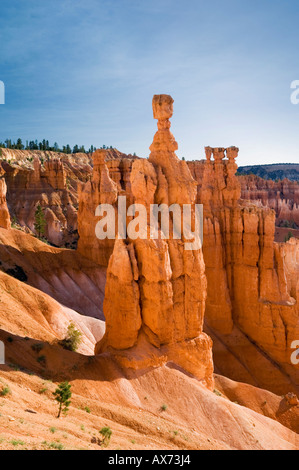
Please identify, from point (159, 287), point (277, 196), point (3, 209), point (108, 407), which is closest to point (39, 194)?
point (3, 209)

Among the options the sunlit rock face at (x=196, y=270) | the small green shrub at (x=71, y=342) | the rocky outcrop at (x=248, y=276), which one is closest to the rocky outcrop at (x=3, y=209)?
the sunlit rock face at (x=196, y=270)

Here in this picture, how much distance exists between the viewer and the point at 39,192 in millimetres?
80938

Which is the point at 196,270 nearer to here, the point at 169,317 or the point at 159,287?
the point at 159,287

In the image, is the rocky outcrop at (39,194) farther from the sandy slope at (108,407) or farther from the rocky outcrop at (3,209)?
the sandy slope at (108,407)

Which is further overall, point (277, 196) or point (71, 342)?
point (277, 196)

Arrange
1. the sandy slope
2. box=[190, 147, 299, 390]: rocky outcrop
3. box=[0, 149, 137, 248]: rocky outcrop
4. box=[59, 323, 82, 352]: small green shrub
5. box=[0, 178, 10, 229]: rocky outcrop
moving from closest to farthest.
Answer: the sandy slope → box=[59, 323, 82, 352]: small green shrub → box=[190, 147, 299, 390]: rocky outcrop → box=[0, 178, 10, 229]: rocky outcrop → box=[0, 149, 137, 248]: rocky outcrop

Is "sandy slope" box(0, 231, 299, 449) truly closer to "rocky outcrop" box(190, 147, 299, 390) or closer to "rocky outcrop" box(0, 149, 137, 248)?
"rocky outcrop" box(190, 147, 299, 390)

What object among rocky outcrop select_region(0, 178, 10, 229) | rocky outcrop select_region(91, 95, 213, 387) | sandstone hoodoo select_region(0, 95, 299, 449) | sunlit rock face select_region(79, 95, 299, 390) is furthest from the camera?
rocky outcrop select_region(0, 178, 10, 229)

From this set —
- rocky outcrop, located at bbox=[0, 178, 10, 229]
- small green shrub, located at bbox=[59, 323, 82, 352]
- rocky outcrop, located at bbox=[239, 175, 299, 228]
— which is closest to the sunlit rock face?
small green shrub, located at bbox=[59, 323, 82, 352]

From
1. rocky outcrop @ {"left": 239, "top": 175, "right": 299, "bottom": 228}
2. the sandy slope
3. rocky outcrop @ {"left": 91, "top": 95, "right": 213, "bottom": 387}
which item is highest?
rocky outcrop @ {"left": 239, "top": 175, "right": 299, "bottom": 228}
